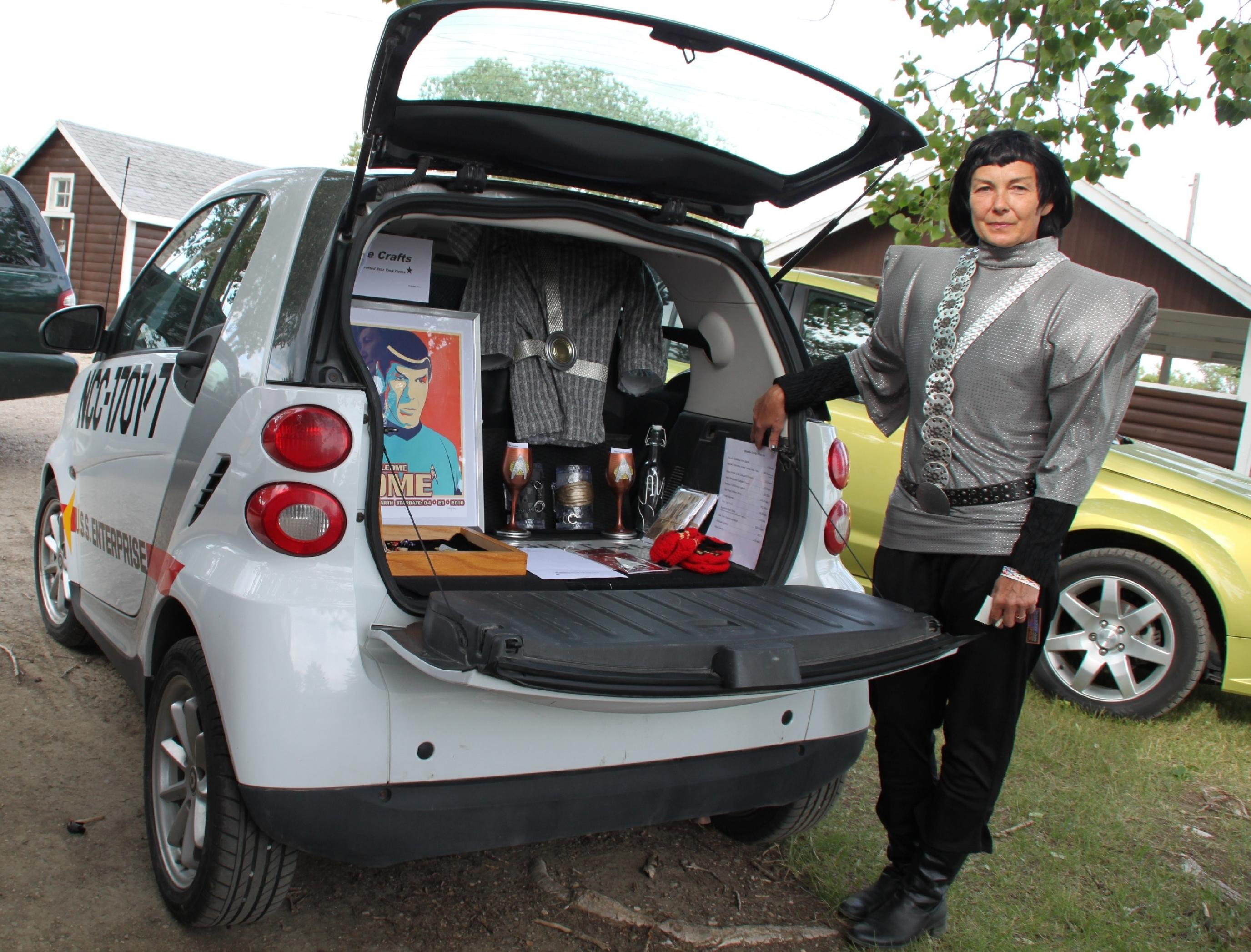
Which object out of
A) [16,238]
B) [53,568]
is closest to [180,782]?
[53,568]

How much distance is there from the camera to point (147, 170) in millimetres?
25781

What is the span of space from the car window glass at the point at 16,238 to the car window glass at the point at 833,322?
5136 mm

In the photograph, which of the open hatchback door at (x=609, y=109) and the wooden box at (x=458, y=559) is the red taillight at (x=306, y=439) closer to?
the wooden box at (x=458, y=559)

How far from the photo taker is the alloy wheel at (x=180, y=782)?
2.08 metres

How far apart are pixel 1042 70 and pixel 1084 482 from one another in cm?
384

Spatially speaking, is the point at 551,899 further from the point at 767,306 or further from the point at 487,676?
the point at 767,306

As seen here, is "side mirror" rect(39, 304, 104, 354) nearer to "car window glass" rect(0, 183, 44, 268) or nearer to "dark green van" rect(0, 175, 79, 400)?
"dark green van" rect(0, 175, 79, 400)

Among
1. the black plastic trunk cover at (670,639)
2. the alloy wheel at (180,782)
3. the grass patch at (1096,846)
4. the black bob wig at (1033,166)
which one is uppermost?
the black bob wig at (1033,166)

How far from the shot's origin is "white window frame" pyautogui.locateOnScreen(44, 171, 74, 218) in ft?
84.5

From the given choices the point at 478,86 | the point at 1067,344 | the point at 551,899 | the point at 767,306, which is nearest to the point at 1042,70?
the point at 767,306

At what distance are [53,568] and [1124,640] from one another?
4.27m

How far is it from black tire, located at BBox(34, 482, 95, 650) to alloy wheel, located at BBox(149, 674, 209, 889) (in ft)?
4.92

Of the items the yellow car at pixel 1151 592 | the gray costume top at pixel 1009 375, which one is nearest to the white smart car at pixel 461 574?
the gray costume top at pixel 1009 375

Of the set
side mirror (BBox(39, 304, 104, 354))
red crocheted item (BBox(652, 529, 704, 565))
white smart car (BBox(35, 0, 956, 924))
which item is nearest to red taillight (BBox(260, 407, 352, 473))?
white smart car (BBox(35, 0, 956, 924))
